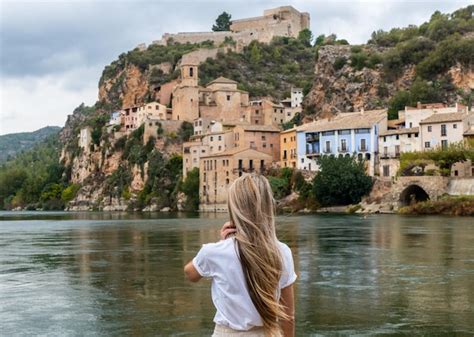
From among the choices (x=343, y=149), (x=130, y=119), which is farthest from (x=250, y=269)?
(x=130, y=119)

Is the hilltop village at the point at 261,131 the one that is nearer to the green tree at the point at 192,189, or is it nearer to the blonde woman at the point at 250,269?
the green tree at the point at 192,189

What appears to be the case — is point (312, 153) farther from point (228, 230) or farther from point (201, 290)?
point (228, 230)

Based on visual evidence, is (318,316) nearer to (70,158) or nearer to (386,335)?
(386,335)

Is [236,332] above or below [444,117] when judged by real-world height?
below

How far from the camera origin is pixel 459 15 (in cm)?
11569

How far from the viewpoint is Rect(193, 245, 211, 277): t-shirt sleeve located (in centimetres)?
528

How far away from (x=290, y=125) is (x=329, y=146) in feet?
75.3

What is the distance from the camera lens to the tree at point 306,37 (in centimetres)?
15488

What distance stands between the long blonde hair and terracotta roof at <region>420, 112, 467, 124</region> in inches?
2777

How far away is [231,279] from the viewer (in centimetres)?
530

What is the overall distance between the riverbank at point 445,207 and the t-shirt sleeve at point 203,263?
5815cm

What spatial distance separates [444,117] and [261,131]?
28.5 m

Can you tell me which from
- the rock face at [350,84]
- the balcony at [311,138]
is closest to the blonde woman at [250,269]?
the balcony at [311,138]

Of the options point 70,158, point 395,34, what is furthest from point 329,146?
point 70,158
